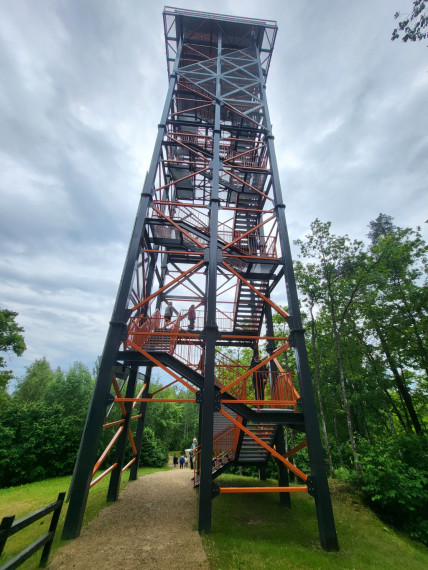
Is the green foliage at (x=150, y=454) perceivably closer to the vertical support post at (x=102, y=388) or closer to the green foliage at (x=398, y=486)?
the green foliage at (x=398, y=486)

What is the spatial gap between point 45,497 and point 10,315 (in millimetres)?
12140

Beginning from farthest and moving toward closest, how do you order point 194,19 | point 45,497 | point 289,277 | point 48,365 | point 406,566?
1. point 48,365
2. point 194,19
3. point 45,497
4. point 289,277
5. point 406,566

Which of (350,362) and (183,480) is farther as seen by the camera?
(350,362)

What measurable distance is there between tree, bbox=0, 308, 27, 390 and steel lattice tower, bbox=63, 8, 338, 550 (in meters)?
11.2

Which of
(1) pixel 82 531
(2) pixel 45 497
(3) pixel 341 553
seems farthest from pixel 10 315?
(3) pixel 341 553

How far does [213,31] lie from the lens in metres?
14.3

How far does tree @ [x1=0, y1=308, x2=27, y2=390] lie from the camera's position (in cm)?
1560

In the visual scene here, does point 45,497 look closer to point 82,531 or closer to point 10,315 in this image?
point 82,531

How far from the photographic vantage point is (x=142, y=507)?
22.9ft

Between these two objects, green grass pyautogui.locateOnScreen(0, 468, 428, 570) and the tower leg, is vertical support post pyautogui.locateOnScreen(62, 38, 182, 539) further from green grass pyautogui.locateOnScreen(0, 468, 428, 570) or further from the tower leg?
the tower leg

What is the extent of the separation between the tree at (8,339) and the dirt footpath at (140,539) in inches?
510

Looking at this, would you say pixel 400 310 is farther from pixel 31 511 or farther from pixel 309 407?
pixel 31 511

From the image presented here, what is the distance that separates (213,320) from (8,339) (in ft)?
52.1

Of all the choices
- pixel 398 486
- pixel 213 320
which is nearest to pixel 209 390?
pixel 213 320
